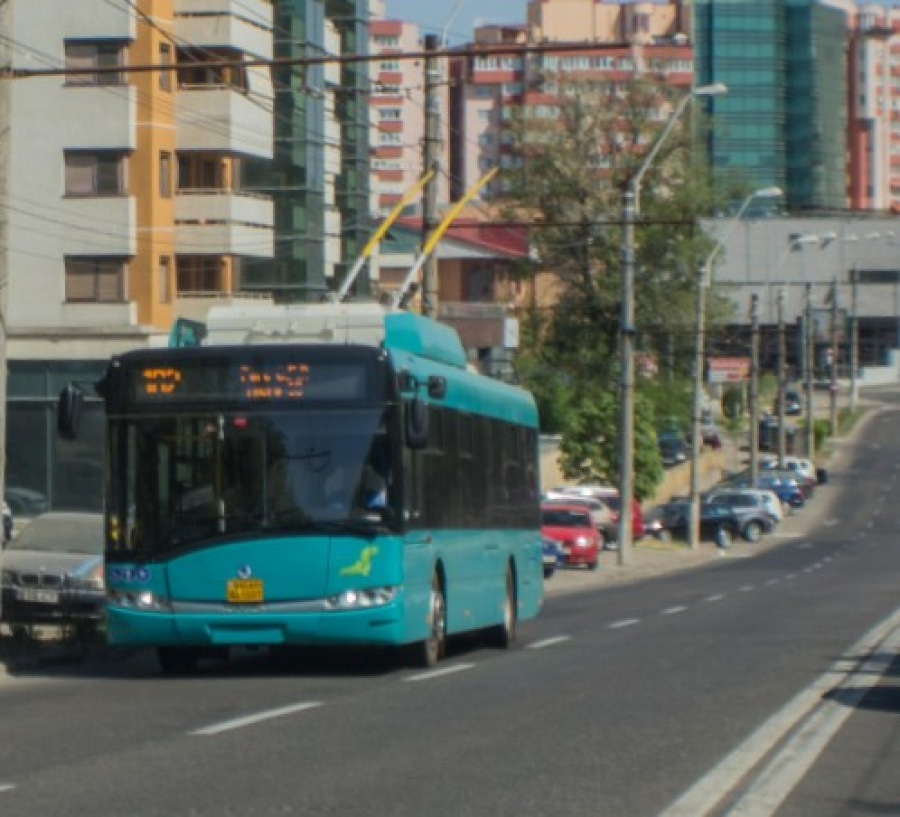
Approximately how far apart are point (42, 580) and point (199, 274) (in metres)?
35.7

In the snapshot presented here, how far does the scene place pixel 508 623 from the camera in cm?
2350

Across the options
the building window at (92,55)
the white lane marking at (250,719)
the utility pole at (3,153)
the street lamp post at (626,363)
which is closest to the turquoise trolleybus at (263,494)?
the utility pole at (3,153)

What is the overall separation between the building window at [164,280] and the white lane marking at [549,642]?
32.7 metres

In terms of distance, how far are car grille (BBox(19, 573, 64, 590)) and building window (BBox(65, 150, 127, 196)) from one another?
1236 inches

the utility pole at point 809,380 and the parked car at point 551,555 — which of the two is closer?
the parked car at point 551,555

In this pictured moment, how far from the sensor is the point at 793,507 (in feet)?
279

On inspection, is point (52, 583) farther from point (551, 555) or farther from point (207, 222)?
point (207, 222)

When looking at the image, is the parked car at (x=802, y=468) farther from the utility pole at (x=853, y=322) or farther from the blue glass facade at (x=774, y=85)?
the blue glass facade at (x=774, y=85)

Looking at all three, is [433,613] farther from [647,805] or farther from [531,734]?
[647,805]

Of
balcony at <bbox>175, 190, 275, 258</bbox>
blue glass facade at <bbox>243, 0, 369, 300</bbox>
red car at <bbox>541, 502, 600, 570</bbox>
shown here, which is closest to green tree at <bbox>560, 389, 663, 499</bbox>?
blue glass facade at <bbox>243, 0, 369, 300</bbox>

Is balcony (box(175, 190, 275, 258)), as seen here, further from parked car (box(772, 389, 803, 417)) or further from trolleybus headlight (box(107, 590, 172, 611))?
parked car (box(772, 389, 803, 417))

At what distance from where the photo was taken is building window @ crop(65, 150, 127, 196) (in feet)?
182

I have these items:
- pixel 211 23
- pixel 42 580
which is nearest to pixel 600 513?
pixel 211 23

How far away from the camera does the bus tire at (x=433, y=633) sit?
1989 cm
